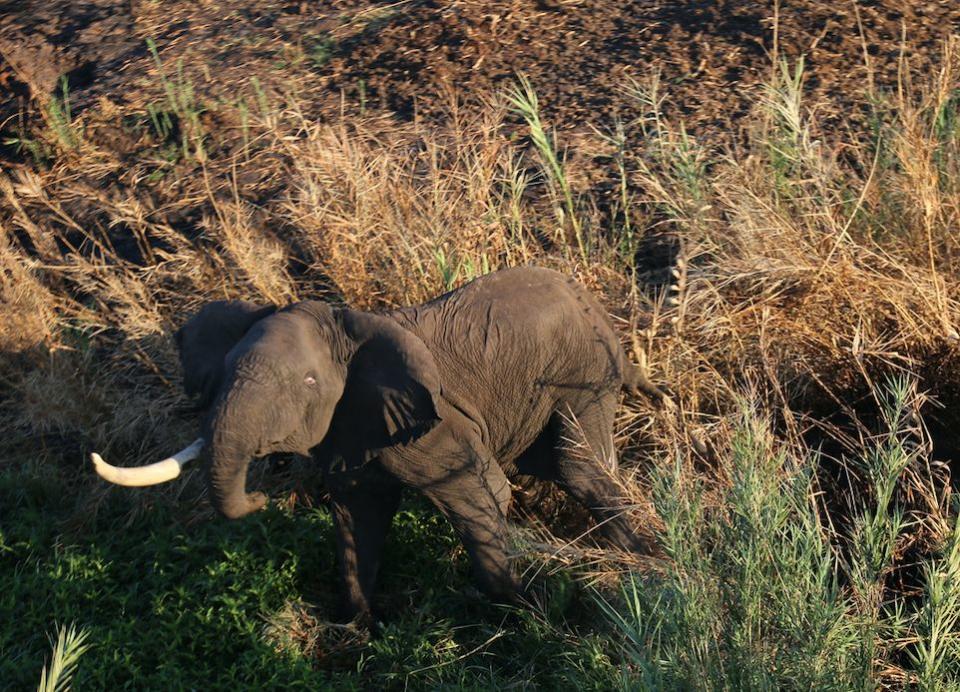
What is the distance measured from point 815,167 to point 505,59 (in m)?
2.84

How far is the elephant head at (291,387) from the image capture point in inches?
170

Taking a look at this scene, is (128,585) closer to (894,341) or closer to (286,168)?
(286,168)

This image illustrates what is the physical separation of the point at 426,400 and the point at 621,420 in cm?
121

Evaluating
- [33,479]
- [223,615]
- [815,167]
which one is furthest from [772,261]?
[33,479]

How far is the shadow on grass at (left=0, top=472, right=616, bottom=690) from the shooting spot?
4.84 meters

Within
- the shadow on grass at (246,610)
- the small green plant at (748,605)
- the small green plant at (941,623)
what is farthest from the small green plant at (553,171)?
the small green plant at (941,623)

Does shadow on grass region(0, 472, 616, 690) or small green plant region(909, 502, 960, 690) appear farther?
shadow on grass region(0, 472, 616, 690)

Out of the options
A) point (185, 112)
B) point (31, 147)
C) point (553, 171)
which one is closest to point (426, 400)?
point (553, 171)

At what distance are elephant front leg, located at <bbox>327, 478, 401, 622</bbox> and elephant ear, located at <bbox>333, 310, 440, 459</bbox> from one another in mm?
366

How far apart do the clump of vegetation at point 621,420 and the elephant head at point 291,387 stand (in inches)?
30.5

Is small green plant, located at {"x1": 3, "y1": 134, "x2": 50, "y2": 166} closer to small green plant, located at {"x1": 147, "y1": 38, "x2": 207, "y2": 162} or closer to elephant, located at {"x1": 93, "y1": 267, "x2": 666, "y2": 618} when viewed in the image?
small green plant, located at {"x1": 147, "y1": 38, "x2": 207, "y2": 162}

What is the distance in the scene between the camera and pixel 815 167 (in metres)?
5.70

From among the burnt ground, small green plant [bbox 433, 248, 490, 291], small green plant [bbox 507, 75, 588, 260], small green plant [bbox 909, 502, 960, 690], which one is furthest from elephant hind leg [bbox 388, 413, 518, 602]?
the burnt ground

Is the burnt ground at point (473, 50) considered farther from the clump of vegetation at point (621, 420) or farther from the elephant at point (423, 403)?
the elephant at point (423, 403)
